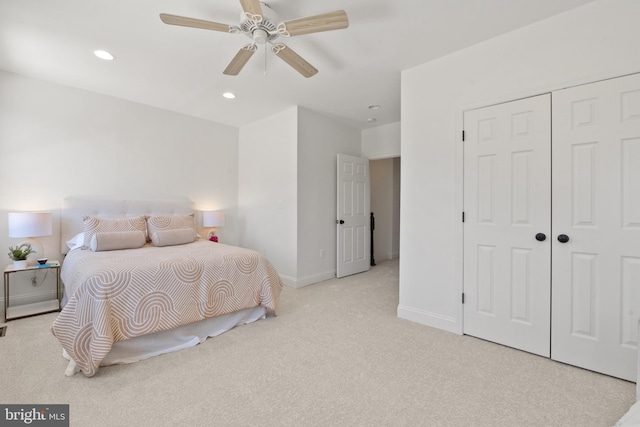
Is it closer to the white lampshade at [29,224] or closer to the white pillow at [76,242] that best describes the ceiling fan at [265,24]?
the white lampshade at [29,224]

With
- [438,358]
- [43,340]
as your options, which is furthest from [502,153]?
[43,340]

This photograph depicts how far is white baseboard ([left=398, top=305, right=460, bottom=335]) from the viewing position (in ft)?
8.57

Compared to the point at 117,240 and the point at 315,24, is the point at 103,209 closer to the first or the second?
the point at 117,240

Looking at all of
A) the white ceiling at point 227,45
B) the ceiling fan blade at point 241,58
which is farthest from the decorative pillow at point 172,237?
the ceiling fan blade at point 241,58

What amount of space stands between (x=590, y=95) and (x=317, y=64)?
220 cm

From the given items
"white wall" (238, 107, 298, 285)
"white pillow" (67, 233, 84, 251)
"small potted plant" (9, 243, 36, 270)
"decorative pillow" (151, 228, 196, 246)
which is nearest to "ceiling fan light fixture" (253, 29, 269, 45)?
"white wall" (238, 107, 298, 285)

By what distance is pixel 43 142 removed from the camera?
130 inches

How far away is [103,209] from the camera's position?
12.1 ft

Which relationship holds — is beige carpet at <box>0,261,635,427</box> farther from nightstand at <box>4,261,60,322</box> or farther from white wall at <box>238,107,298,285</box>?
white wall at <box>238,107,298,285</box>

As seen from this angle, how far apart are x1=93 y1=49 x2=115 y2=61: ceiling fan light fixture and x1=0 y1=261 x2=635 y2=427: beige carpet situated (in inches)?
102

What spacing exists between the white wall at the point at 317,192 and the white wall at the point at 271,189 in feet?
0.36

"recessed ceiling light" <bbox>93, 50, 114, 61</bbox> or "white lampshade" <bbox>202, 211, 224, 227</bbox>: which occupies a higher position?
"recessed ceiling light" <bbox>93, 50, 114, 61</bbox>

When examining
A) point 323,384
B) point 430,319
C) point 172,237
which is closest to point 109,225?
point 172,237

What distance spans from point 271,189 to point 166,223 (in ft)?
5.03
